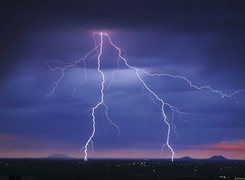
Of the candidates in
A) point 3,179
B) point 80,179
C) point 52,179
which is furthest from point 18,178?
point 52,179

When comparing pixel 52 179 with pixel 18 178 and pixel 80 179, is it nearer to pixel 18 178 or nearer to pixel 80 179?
pixel 80 179

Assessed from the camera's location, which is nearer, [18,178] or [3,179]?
[18,178]

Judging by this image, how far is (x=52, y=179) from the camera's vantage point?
83938mm

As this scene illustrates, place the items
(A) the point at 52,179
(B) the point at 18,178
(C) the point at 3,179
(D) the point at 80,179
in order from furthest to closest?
(A) the point at 52,179 → (D) the point at 80,179 → (C) the point at 3,179 → (B) the point at 18,178

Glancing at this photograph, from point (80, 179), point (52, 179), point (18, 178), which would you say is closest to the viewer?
point (18, 178)

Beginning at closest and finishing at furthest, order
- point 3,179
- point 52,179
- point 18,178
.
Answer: point 18,178, point 3,179, point 52,179

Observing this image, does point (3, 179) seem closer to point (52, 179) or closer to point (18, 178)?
point (18, 178)

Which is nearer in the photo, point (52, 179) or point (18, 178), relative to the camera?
point (18, 178)

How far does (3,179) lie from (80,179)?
697 inches

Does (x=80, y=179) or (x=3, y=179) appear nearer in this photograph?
(x=3, y=179)

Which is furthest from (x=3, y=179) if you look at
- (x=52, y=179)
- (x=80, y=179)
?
(x=52, y=179)

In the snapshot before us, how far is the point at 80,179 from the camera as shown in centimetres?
7469

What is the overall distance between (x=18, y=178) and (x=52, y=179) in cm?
3610

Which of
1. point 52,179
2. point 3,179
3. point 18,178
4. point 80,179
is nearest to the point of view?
point 18,178
